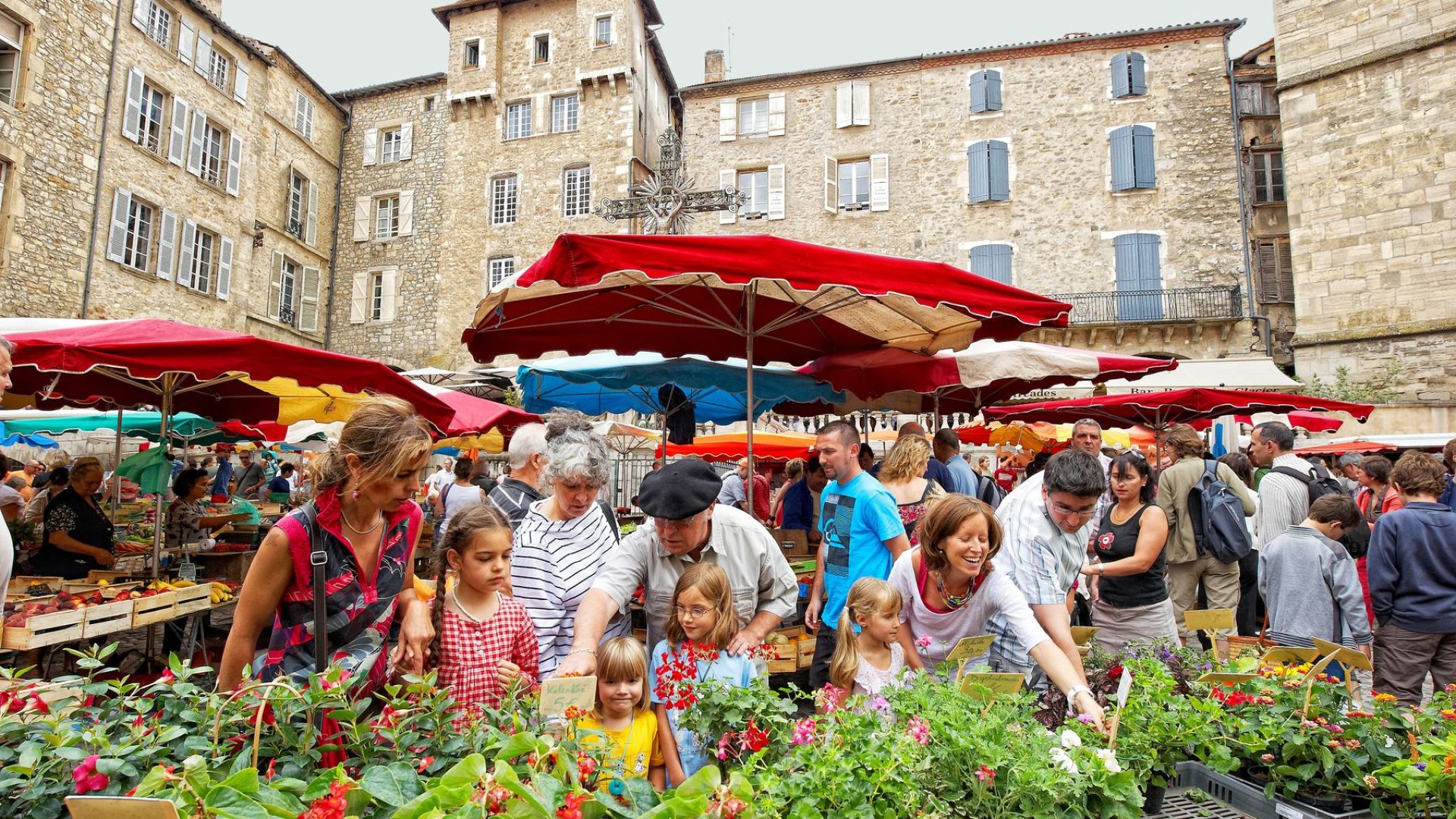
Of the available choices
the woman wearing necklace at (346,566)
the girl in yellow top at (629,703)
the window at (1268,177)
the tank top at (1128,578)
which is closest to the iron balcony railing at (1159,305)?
the window at (1268,177)

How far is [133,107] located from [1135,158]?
23.8 m

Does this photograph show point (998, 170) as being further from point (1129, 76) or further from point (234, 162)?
point (234, 162)

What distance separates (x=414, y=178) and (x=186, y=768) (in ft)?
88.5

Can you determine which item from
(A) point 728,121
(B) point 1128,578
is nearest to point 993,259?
(A) point 728,121

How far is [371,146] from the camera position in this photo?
2591cm

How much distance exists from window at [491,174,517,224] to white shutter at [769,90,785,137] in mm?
7934

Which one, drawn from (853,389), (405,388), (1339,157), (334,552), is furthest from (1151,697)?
(1339,157)

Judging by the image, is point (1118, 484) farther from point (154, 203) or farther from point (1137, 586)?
point (154, 203)

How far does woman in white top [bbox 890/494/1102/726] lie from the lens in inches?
106

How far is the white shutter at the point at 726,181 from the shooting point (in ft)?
76.2

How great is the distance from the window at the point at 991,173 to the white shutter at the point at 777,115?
5597 mm

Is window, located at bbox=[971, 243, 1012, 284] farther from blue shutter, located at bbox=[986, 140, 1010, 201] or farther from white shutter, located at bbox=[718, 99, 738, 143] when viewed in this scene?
white shutter, located at bbox=[718, 99, 738, 143]

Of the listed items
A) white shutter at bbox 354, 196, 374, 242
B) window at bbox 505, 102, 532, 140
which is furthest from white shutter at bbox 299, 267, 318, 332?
window at bbox 505, 102, 532, 140

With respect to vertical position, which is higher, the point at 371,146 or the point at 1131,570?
the point at 371,146
